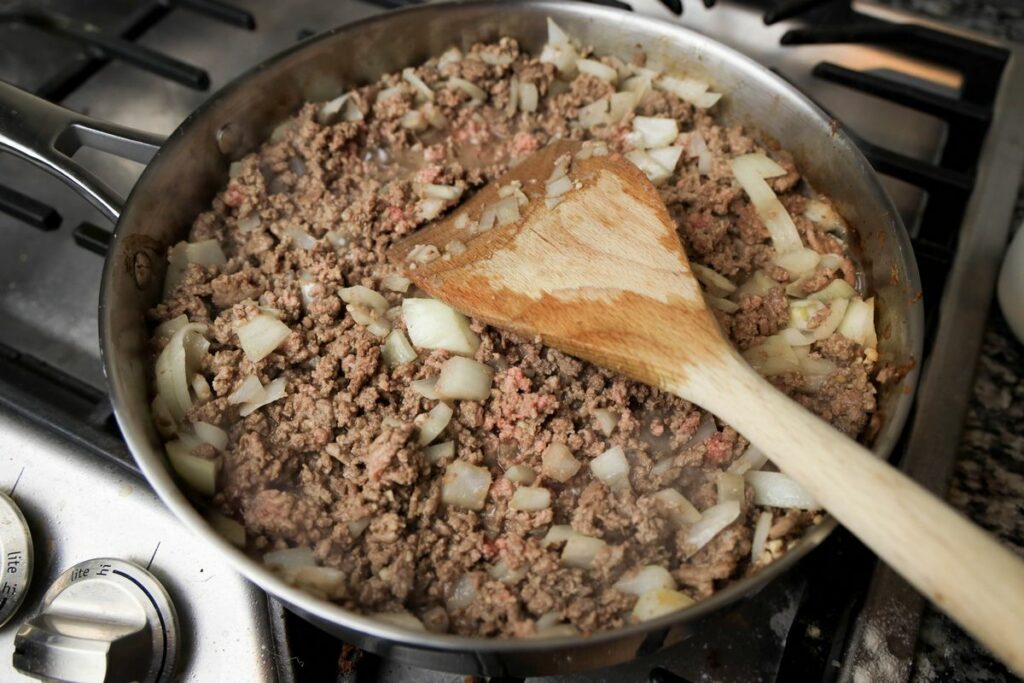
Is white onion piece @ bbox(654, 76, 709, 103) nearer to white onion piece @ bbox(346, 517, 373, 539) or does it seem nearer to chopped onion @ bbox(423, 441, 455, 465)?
chopped onion @ bbox(423, 441, 455, 465)

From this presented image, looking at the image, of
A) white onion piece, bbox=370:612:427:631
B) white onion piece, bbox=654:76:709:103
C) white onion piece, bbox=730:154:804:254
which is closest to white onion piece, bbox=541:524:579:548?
white onion piece, bbox=370:612:427:631

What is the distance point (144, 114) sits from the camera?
1.89 m

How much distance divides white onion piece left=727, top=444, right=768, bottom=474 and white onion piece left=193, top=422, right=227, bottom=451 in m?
0.81

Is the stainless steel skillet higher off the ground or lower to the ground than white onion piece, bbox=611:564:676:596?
higher

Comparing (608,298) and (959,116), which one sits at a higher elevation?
(959,116)

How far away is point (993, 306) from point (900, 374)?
0.41m

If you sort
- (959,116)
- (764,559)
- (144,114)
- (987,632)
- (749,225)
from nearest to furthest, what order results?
(987,632)
(764,559)
(749,225)
(959,116)
(144,114)

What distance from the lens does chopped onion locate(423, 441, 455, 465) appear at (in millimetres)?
1351

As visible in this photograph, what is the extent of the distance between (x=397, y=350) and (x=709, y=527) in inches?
23.0

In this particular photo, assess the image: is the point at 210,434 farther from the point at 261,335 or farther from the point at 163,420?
the point at 261,335

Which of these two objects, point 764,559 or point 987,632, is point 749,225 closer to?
point 764,559

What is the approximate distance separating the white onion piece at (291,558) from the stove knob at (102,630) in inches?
5.6

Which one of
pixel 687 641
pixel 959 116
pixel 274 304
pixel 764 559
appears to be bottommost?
pixel 687 641

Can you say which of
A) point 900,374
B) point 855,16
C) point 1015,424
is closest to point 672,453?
point 900,374
